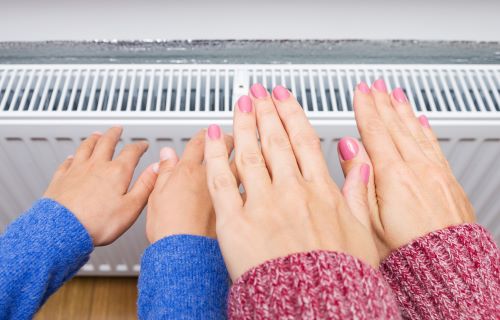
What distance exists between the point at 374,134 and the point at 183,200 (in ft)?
0.70

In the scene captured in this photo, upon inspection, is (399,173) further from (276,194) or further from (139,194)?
(139,194)

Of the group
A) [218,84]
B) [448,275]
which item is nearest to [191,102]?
[218,84]

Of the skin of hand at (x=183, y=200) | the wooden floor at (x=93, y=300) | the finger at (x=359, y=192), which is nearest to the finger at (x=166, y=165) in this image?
the skin of hand at (x=183, y=200)

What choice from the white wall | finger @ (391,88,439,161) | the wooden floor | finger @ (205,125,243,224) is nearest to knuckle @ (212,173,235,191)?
finger @ (205,125,243,224)

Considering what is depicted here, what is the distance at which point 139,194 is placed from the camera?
58 cm

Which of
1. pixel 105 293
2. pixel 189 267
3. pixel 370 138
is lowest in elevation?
pixel 105 293

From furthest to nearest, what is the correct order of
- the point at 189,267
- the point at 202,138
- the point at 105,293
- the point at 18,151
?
1. the point at 105,293
2. the point at 18,151
3. the point at 202,138
4. the point at 189,267

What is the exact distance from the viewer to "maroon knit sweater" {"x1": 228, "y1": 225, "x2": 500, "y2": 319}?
0.34 m

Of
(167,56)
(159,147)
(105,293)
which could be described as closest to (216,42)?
(167,56)

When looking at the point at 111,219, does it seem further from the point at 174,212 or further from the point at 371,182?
the point at 371,182

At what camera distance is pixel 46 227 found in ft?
1.69

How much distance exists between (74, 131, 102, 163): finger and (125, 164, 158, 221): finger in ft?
0.23

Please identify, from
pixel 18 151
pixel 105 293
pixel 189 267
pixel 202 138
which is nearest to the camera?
pixel 189 267

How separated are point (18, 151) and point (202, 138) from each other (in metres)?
0.28
